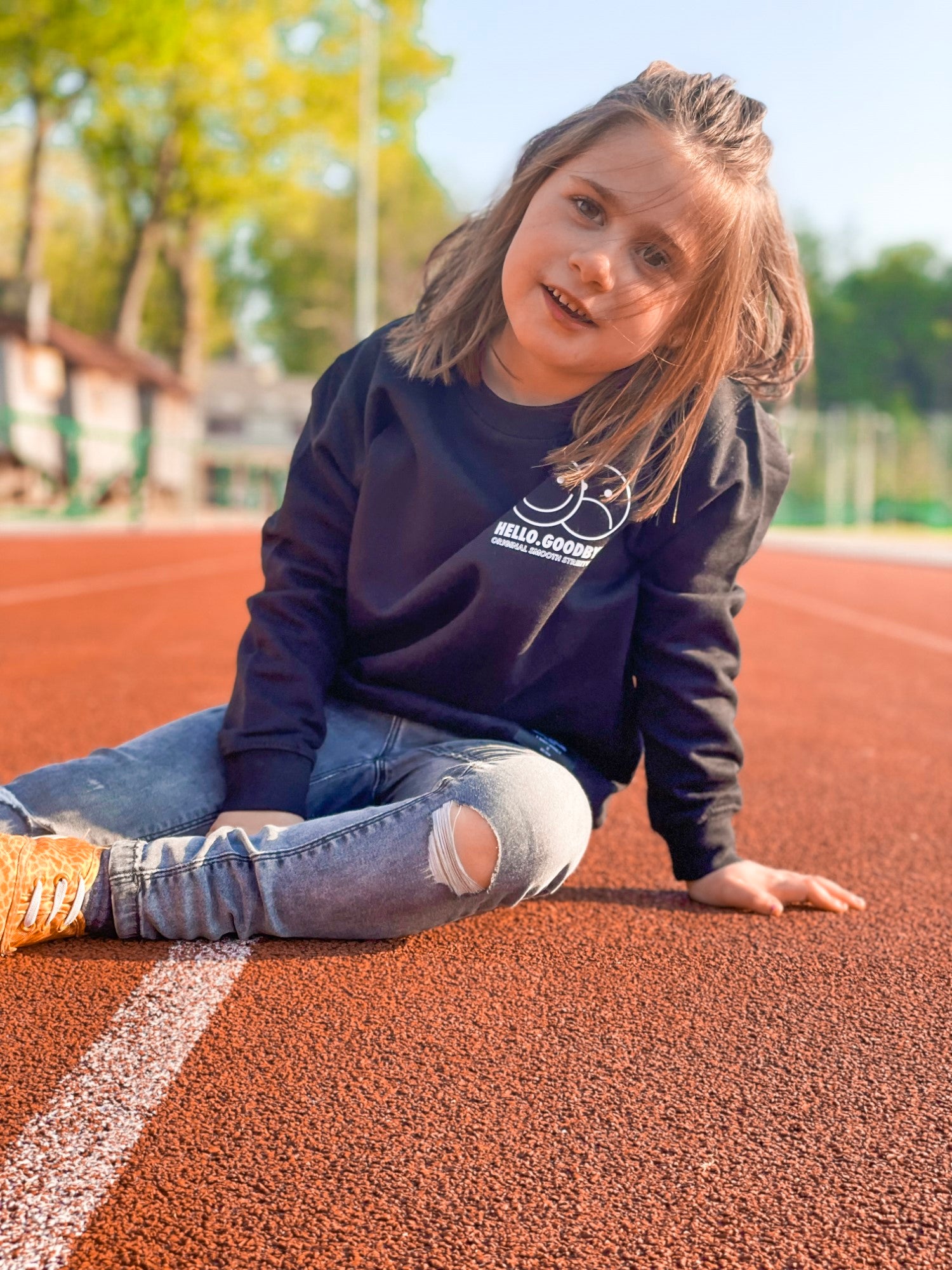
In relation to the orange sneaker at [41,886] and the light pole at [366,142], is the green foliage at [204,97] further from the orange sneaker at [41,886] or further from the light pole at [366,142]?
the orange sneaker at [41,886]

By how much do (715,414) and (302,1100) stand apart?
1332 mm

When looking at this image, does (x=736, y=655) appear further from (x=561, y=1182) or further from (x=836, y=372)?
(x=836, y=372)

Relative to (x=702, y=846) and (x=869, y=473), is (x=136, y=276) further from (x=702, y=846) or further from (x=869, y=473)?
(x=702, y=846)

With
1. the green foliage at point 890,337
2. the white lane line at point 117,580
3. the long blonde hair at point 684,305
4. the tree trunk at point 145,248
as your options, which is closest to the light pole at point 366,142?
the tree trunk at point 145,248

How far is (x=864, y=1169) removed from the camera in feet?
4.26

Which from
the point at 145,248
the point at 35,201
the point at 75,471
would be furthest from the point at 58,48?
the point at 75,471

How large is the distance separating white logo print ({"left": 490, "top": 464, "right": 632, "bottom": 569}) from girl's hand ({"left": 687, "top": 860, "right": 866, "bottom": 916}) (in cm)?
60

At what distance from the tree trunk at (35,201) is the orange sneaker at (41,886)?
79.3 ft

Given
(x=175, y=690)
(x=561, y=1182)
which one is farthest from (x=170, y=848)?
(x=175, y=690)

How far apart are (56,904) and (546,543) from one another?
941mm

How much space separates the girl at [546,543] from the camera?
2.01 m

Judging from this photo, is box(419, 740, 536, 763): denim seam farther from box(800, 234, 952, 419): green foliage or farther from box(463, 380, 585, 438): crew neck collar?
box(800, 234, 952, 419): green foliage

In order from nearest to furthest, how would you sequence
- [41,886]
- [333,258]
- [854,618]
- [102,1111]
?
[102,1111]
[41,886]
[854,618]
[333,258]

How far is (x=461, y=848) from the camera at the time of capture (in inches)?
70.3
